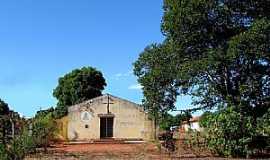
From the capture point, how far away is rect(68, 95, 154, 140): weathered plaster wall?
5456cm

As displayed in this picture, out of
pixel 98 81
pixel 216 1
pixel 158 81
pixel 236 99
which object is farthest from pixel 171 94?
pixel 98 81

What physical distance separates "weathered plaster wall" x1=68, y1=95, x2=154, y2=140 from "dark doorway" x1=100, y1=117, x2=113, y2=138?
1.17 feet

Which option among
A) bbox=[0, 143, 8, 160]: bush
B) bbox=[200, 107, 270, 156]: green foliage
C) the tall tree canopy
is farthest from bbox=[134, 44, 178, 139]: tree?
bbox=[0, 143, 8, 160]: bush

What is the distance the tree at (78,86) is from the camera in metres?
71.2

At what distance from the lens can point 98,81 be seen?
74750mm

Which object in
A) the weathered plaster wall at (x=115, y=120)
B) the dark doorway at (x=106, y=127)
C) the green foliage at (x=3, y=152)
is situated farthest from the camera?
the dark doorway at (x=106, y=127)

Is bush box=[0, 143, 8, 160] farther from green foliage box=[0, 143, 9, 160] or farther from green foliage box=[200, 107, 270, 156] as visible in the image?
green foliage box=[200, 107, 270, 156]

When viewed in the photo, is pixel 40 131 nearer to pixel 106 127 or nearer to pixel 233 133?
pixel 233 133

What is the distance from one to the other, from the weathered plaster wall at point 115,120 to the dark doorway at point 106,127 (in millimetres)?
358

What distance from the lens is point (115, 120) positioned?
54.9m

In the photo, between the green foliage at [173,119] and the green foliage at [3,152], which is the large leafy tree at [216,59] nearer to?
the green foliage at [173,119]

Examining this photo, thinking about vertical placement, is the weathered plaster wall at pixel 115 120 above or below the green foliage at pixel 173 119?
above

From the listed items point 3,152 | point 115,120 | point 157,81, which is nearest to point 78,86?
point 115,120

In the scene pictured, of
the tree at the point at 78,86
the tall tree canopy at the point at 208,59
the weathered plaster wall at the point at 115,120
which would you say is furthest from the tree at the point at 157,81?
the tree at the point at 78,86
